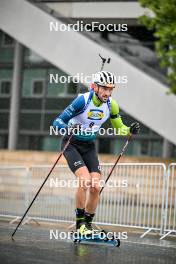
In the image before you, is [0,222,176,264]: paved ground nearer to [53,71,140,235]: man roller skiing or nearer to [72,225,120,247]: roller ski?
[72,225,120,247]: roller ski

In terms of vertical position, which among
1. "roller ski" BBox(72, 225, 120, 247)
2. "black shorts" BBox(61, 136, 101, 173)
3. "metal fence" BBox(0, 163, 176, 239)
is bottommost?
"roller ski" BBox(72, 225, 120, 247)

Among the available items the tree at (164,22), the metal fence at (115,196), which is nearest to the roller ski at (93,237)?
the metal fence at (115,196)

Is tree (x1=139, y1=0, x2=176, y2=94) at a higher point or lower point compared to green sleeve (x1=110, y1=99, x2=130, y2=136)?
higher

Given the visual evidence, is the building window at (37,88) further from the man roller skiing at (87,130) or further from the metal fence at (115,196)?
the man roller skiing at (87,130)

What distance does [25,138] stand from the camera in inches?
1102

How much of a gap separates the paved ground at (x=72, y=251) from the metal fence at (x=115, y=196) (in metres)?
2.08

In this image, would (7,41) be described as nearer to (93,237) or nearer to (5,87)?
A: (5,87)

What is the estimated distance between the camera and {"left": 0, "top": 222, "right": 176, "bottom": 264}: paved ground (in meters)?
7.38

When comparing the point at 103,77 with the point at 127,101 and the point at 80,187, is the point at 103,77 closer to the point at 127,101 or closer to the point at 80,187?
the point at 80,187

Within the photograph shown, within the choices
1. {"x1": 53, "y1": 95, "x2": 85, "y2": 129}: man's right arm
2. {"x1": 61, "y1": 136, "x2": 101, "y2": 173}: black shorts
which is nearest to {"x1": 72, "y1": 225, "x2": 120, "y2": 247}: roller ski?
{"x1": 61, "y1": 136, "x2": 101, "y2": 173}: black shorts

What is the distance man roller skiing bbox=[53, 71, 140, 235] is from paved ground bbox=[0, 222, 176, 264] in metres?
0.57

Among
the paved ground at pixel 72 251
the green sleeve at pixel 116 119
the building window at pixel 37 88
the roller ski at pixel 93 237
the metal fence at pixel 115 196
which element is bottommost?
the paved ground at pixel 72 251

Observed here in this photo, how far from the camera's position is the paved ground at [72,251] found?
738 centimetres

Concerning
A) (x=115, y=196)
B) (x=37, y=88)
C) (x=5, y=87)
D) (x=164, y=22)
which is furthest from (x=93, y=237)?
(x=5, y=87)
